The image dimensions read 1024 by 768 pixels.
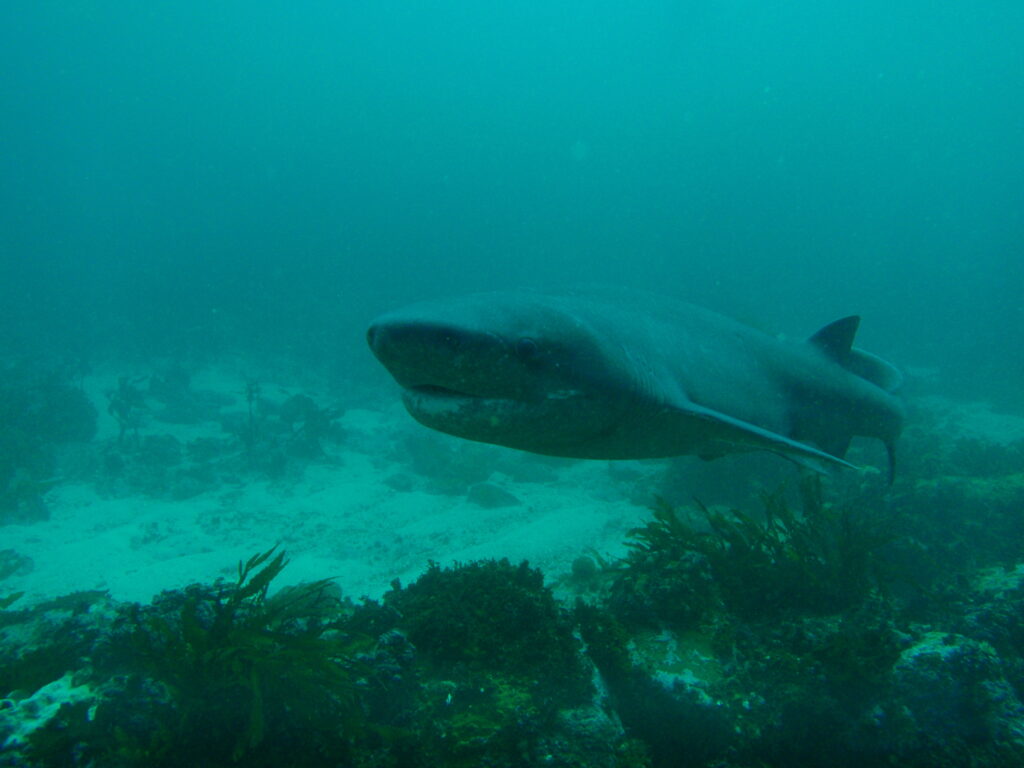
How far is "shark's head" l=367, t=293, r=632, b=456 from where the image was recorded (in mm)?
2240

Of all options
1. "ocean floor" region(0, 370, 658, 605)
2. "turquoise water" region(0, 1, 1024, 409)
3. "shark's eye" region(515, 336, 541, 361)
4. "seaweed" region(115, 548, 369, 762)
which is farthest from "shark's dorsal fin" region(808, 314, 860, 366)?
"turquoise water" region(0, 1, 1024, 409)

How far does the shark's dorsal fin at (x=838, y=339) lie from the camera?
471cm

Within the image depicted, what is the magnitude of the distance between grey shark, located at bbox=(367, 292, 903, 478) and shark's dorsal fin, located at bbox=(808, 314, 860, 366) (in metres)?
0.51

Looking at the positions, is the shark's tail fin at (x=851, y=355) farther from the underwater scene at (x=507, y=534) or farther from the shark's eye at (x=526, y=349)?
the shark's eye at (x=526, y=349)

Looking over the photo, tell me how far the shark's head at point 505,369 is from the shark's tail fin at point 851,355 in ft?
9.86

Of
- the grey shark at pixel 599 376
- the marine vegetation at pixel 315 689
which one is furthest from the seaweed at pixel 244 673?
the grey shark at pixel 599 376

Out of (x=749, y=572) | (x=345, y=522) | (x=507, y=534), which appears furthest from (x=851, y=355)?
(x=345, y=522)

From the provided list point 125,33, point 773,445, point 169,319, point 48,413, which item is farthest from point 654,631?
point 125,33

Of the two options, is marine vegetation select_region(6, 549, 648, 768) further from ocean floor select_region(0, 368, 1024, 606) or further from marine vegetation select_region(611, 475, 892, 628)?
ocean floor select_region(0, 368, 1024, 606)

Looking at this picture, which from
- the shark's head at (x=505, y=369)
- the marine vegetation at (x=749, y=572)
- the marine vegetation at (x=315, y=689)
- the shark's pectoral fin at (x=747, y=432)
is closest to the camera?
the shark's head at (x=505, y=369)

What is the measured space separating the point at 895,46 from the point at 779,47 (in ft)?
60.6

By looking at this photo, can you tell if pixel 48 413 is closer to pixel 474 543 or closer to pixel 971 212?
pixel 474 543

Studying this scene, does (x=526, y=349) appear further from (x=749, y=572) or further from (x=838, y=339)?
(x=838, y=339)

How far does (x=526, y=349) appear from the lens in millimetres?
2416
